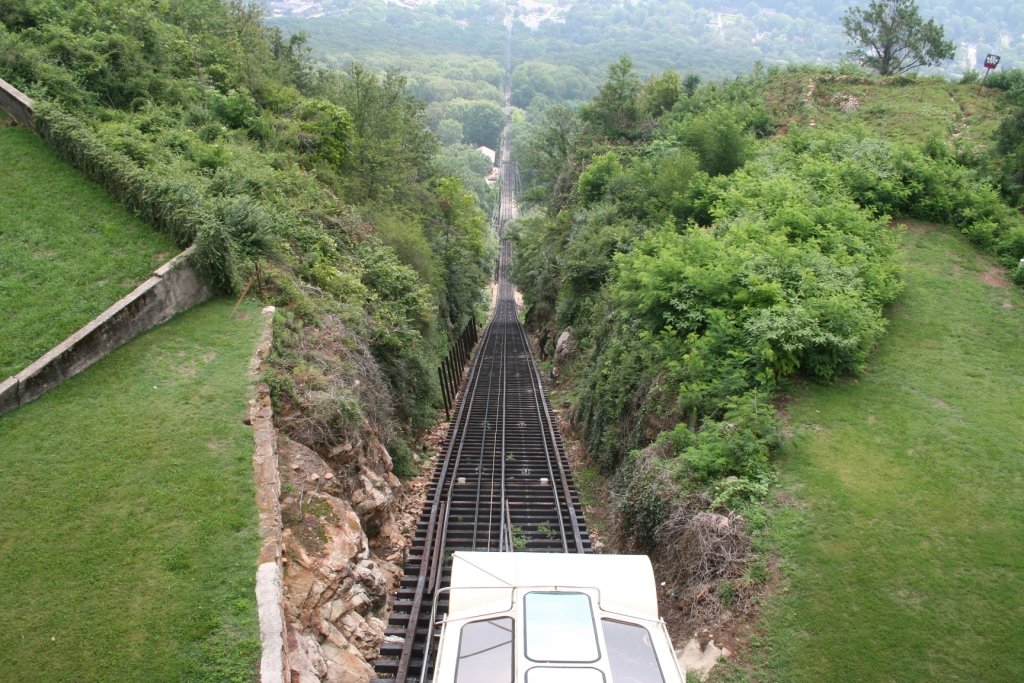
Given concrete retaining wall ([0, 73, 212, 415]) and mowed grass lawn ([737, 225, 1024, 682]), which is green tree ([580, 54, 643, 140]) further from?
concrete retaining wall ([0, 73, 212, 415])

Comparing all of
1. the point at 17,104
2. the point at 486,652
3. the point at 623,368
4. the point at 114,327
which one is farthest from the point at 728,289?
the point at 17,104

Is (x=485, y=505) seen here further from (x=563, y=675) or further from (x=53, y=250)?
(x=53, y=250)

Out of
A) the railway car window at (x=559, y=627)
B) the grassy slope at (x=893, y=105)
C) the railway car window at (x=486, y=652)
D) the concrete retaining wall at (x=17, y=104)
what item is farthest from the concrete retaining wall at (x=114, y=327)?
the grassy slope at (x=893, y=105)

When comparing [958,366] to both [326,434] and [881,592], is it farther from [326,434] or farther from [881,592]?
[326,434]

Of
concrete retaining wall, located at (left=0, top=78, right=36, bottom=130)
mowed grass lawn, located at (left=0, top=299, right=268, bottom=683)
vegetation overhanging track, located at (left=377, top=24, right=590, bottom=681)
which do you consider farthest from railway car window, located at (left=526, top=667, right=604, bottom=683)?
concrete retaining wall, located at (left=0, top=78, right=36, bottom=130)

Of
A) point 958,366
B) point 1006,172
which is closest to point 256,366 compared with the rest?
point 958,366

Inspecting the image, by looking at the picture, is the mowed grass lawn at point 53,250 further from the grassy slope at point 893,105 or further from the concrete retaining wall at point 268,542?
the grassy slope at point 893,105
